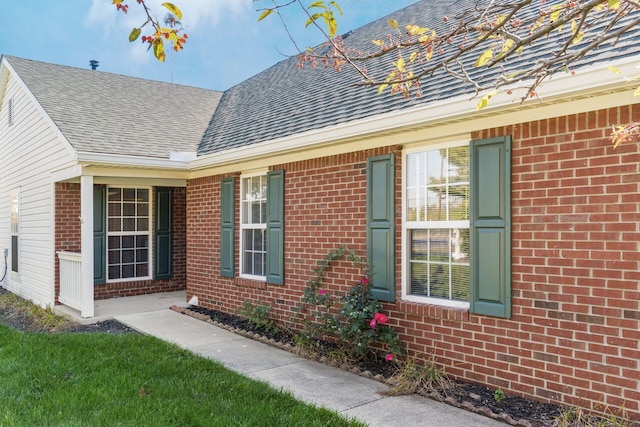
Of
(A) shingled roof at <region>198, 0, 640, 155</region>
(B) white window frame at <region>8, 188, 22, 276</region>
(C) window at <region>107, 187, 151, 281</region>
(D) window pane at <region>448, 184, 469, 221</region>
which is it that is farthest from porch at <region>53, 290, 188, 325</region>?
(D) window pane at <region>448, 184, 469, 221</region>

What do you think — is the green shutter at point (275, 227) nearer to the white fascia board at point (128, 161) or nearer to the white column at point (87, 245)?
the white fascia board at point (128, 161)

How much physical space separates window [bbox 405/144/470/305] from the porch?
532 cm

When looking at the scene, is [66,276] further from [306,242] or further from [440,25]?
[440,25]

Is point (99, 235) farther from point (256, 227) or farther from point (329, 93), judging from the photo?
point (329, 93)

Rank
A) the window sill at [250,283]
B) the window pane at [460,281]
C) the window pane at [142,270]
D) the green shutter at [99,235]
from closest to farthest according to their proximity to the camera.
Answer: the window pane at [460,281] < the window sill at [250,283] < the green shutter at [99,235] < the window pane at [142,270]

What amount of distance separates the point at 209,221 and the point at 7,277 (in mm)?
7287

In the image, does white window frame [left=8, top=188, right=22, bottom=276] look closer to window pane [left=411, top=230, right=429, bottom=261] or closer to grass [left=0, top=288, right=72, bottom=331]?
grass [left=0, top=288, right=72, bottom=331]

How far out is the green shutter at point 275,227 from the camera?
275 inches

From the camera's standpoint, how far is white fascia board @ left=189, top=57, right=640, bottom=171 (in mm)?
3477

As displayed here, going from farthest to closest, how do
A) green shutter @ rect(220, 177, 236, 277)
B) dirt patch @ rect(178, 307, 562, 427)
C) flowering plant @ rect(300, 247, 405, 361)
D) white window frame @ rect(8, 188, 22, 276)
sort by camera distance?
1. white window frame @ rect(8, 188, 22, 276)
2. green shutter @ rect(220, 177, 236, 277)
3. flowering plant @ rect(300, 247, 405, 361)
4. dirt patch @ rect(178, 307, 562, 427)

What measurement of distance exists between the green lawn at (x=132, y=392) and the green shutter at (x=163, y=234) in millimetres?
4728

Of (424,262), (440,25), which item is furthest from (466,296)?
(440,25)

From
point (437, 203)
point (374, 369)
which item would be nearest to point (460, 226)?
point (437, 203)

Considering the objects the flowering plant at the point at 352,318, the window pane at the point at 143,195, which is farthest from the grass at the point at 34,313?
the flowering plant at the point at 352,318
